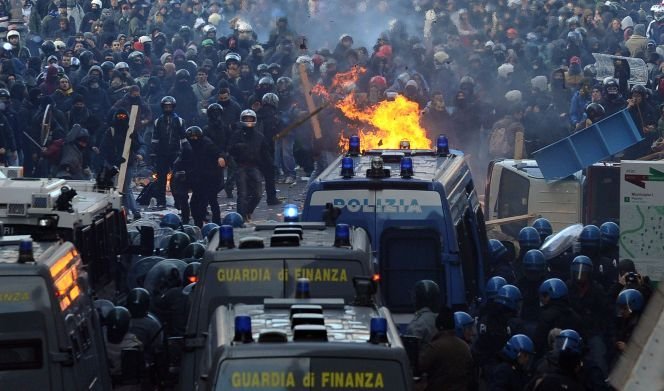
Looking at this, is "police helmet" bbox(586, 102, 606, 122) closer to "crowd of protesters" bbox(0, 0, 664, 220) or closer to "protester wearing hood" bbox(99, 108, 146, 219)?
"crowd of protesters" bbox(0, 0, 664, 220)

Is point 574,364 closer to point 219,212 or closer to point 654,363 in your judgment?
point 654,363

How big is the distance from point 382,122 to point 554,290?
8.90 m

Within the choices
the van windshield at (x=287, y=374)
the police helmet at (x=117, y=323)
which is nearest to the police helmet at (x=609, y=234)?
the police helmet at (x=117, y=323)

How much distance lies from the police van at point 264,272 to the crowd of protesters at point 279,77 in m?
13.7

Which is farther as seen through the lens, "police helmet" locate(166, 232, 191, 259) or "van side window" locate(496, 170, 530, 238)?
"van side window" locate(496, 170, 530, 238)

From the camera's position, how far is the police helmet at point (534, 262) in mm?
16984

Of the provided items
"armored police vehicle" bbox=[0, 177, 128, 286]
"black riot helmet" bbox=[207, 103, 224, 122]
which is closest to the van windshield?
"armored police vehicle" bbox=[0, 177, 128, 286]

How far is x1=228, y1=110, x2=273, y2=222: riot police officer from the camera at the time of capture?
85.0 ft

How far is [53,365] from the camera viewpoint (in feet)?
35.1

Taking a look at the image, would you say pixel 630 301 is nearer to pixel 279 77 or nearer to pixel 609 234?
pixel 609 234

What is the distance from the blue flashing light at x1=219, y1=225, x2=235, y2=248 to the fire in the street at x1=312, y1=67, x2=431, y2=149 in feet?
30.5

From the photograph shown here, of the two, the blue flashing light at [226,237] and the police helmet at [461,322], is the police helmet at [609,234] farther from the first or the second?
the blue flashing light at [226,237]

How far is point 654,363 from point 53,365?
5.05 metres

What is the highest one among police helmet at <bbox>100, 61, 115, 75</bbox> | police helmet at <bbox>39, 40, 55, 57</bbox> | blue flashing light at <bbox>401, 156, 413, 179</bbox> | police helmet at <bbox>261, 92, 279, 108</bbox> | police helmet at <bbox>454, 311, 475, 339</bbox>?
police helmet at <bbox>39, 40, 55, 57</bbox>
